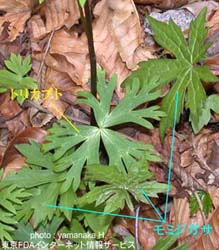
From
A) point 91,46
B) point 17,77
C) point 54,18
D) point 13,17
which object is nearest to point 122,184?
point 91,46

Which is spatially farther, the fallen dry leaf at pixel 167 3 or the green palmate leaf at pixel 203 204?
the fallen dry leaf at pixel 167 3

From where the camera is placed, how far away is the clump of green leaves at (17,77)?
8.82ft

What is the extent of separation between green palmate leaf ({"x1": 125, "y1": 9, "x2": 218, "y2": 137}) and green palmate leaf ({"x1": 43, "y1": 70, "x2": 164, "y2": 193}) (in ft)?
0.24

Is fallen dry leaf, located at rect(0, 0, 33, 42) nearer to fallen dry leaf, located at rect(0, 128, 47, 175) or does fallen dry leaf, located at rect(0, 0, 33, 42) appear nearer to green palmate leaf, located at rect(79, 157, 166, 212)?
fallen dry leaf, located at rect(0, 128, 47, 175)

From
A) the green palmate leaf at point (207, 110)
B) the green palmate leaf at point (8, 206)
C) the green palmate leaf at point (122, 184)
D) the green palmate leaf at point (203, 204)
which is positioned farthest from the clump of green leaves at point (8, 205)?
the green palmate leaf at point (207, 110)

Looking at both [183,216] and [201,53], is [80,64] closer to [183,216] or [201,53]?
[201,53]

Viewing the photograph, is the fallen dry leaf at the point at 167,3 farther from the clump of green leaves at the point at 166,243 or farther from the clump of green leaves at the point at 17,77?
the clump of green leaves at the point at 166,243

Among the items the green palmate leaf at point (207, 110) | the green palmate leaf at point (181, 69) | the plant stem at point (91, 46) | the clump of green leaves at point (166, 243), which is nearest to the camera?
the plant stem at point (91, 46)

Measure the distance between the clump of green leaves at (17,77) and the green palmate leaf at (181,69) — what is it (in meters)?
0.45

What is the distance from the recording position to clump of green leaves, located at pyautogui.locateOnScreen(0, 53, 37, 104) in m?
2.69

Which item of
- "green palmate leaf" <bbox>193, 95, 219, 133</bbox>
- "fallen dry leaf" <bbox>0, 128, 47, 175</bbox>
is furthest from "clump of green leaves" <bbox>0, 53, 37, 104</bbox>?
"green palmate leaf" <bbox>193, 95, 219, 133</bbox>

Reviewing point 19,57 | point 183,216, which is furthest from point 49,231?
point 19,57

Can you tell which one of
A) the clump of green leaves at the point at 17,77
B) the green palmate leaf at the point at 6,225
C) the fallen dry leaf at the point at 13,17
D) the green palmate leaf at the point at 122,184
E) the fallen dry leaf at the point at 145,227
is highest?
the fallen dry leaf at the point at 13,17

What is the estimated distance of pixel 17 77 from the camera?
2705mm
